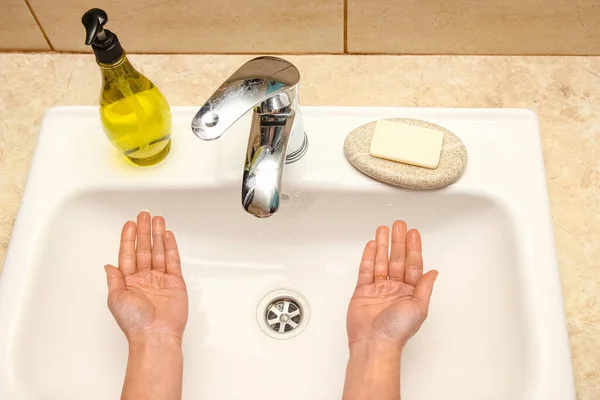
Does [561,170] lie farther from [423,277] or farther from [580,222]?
[423,277]

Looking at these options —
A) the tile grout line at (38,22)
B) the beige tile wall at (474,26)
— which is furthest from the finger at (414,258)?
the tile grout line at (38,22)

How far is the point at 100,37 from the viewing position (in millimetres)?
536

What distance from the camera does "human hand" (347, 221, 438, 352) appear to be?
59 centimetres

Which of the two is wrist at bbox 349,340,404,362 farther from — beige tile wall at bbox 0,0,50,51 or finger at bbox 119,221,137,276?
beige tile wall at bbox 0,0,50,51

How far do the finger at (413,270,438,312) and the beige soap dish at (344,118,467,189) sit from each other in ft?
0.32

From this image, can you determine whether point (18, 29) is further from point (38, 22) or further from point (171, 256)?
point (171, 256)

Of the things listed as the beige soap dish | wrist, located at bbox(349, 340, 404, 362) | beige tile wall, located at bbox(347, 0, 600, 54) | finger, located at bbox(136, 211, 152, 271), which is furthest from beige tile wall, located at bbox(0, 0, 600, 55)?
wrist, located at bbox(349, 340, 404, 362)

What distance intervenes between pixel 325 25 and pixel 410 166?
208mm

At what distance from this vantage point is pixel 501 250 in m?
0.64

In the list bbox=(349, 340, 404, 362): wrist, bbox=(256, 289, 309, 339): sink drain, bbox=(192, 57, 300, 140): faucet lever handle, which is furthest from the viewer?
bbox=(256, 289, 309, 339): sink drain

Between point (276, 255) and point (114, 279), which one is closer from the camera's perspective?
point (114, 279)

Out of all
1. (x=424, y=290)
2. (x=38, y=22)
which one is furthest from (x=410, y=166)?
(x=38, y=22)

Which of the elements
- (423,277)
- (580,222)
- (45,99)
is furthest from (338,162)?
(45,99)

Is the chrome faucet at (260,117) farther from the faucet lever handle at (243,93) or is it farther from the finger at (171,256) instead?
the finger at (171,256)
